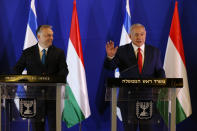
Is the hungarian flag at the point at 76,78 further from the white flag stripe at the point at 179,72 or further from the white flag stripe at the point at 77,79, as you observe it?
the white flag stripe at the point at 179,72

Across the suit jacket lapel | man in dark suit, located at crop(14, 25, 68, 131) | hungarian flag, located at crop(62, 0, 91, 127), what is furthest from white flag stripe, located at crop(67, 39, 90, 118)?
the suit jacket lapel

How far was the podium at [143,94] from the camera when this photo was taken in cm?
233

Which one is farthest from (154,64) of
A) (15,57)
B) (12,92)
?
(15,57)

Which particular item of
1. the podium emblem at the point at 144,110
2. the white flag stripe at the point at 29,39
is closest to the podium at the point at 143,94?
the podium emblem at the point at 144,110

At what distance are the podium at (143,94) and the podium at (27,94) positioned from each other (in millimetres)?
419

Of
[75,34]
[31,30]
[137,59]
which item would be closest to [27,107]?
[137,59]

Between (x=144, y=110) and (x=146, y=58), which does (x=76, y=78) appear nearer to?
(x=146, y=58)

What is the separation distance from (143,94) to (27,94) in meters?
0.90

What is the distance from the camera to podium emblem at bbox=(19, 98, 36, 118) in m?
2.31

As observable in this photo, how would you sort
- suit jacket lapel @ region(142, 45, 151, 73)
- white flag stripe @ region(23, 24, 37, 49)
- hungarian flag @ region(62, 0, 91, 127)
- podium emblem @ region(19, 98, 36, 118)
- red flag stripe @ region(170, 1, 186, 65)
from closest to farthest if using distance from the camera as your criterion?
podium emblem @ region(19, 98, 36, 118) → suit jacket lapel @ region(142, 45, 151, 73) → hungarian flag @ region(62, 0, 91, 127) → red flag stripe @ region(170, 1, 186, 65) → white flag stripe @ region(23, 24, 37, 49)

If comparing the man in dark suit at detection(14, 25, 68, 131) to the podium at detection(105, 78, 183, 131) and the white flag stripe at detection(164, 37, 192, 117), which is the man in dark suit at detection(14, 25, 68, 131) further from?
the white flag stripe at detection(164, 37, 192, 117)

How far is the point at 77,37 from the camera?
4.40 metres

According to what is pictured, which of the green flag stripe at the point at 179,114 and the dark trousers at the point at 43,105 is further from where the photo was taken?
the green flag stripe at the point at 179,114

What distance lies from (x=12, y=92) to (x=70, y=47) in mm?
2100
